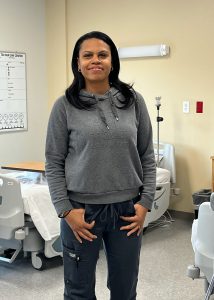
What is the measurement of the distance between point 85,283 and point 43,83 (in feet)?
12.8

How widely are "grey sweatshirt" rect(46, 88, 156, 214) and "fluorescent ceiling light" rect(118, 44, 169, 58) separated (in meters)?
2.86

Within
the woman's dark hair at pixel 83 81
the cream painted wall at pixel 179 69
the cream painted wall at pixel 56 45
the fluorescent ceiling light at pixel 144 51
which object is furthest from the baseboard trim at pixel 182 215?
the woman's dark hair at pixel 83 81

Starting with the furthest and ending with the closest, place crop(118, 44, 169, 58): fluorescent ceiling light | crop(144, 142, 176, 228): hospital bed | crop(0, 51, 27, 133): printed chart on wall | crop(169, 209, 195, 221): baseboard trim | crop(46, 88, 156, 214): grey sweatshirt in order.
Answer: crop(0, 51, 27, 133): printed chart on wall → crop(169, 209, 195, 221): baseboard trim → crop(118, 44, 169, 58): fluorescent ceiling light → crop(144, 142, 176, 228): hospital bed → crop(46, 88, 156, 214): grey sweatshirt

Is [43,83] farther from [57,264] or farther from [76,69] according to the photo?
[76,69]

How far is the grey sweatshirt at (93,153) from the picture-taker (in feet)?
4.96

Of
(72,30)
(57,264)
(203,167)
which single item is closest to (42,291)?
(57,264)

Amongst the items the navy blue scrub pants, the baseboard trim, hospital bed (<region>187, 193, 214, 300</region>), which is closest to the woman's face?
the navy blue scrub pants

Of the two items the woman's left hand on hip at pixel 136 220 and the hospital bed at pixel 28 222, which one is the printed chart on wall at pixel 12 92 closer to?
the hospital bed at pixel 28 222

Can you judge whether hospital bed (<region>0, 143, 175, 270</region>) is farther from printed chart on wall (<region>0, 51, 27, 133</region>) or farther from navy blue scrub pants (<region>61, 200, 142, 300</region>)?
printed chart on wall (<region>0, 51, 27, 133</region>)

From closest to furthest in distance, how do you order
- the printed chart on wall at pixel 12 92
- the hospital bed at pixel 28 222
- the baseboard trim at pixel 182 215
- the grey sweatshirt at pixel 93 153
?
the grey sweatshirt at pixel 93 153 → the hospital bed at pixel 28 222 → the baseboard trim at pixel 182 215 → the printed chart on wall at pixel 12 92

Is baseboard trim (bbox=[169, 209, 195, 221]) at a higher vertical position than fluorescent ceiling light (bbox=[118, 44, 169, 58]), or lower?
lower

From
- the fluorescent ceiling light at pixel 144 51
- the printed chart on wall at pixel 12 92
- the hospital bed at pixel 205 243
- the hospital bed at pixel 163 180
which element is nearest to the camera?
the hospital bed at pixel 205 243

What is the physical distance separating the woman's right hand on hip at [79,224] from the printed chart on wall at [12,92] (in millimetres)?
3359

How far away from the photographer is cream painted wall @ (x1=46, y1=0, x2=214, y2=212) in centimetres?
418
